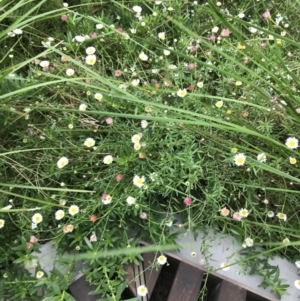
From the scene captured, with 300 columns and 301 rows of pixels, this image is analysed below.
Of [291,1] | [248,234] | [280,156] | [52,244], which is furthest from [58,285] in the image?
[291,1]

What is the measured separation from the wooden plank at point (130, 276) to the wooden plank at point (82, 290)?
8cm

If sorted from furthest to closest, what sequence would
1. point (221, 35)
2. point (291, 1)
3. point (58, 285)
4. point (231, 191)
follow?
point (291, 1) < point (221, 35) < point (231, 191) < point (58, 285)

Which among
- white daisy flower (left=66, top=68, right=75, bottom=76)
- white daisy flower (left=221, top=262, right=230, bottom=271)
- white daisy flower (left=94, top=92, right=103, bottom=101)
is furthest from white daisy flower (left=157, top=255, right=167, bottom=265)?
white daisy flower (left=66, top=68, right=75, bottom=76)

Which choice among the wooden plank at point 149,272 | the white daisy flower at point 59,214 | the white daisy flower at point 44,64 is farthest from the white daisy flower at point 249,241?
the white daisy flower at point 44,64

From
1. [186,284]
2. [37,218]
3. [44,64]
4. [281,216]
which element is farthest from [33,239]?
[281,216]

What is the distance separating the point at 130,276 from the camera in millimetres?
997

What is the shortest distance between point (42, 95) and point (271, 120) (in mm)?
636

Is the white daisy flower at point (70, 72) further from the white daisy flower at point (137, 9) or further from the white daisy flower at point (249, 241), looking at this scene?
the white daisy flower at point (249, 241)

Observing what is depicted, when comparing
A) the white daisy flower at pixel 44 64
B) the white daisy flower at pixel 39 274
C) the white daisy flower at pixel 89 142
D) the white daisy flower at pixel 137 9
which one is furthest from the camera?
the white daisy flower at pixel 137 9

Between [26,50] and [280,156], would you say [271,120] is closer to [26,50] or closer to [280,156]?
[280,156]

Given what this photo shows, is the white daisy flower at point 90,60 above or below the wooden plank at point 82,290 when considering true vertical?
above

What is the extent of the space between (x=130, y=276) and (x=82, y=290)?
0.40 ft

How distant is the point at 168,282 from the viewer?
1.12m

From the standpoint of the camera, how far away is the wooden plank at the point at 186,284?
997 mm
